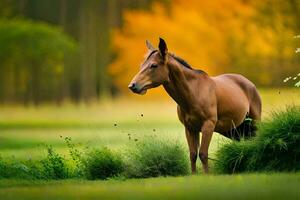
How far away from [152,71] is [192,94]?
0.78 metres

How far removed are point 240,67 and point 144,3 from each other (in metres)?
21.4

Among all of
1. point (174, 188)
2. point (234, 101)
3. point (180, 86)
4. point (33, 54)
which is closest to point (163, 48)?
point (180, 86)

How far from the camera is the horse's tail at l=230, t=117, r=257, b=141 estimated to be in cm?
1562

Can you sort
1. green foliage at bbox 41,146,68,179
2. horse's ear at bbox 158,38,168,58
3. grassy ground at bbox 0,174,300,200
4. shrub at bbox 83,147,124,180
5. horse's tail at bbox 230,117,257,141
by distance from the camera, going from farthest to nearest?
1. horse's tail at bbox 230,117,257,141
2. green foliage at bbox 41,146,68,179
3. shrub at bbox 83,147,124,180
4. horse's ear at bbox 158,38,168,58
5. grassy ground at bbox 0,174,300,200

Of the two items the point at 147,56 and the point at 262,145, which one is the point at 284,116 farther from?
the point at 147,56

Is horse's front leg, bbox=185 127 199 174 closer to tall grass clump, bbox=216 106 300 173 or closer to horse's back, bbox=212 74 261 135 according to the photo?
tall grass clump, bbox=216 106 300 173

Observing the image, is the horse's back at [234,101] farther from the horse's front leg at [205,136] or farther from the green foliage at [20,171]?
the green foliage at [20,171]

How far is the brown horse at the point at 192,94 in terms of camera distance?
13.6 m

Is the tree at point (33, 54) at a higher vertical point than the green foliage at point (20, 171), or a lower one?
higher

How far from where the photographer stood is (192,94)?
13758 millimetres

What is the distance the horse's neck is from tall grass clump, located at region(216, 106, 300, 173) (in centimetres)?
104

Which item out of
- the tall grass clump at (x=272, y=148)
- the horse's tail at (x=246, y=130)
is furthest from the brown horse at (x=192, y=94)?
the horse's tail at (x=246, y=130)

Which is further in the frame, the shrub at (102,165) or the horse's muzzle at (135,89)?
the shrub at (102,165)

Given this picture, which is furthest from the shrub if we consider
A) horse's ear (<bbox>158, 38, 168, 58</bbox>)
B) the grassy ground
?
horse's ear (<bbox>158, 38, 168, 58</bbox>)
